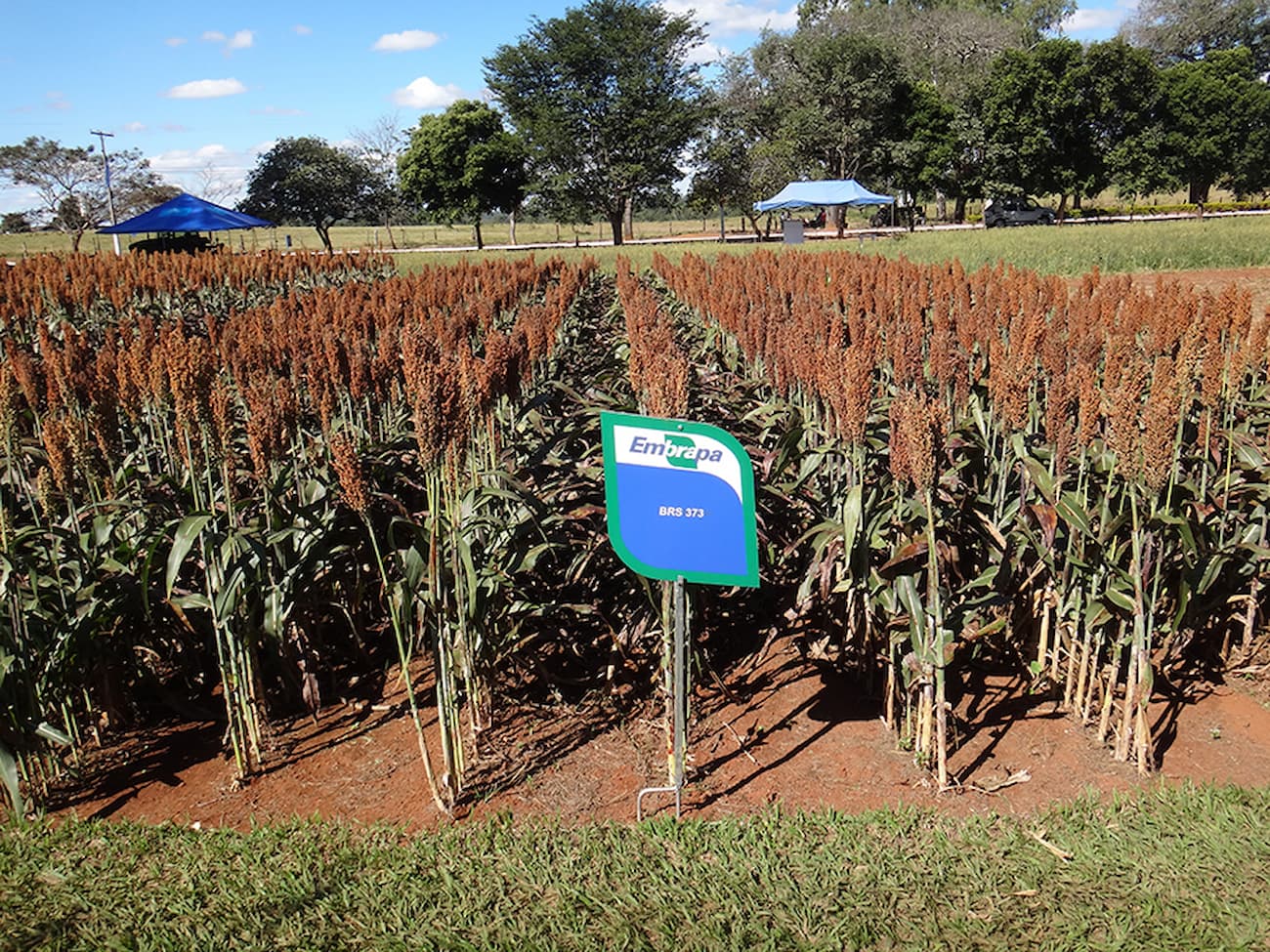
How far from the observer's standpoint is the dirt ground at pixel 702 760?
3213 mm

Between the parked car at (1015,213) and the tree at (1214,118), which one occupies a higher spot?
the tree at (1214,118)

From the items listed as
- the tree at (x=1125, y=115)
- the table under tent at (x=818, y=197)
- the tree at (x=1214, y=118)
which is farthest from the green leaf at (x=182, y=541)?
the tree at (x=1214, y=118)

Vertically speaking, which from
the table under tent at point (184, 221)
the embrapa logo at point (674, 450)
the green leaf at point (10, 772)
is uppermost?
the table under tent at point (184, 221)

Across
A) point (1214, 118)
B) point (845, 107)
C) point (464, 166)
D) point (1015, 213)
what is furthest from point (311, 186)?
point (1214, 118)

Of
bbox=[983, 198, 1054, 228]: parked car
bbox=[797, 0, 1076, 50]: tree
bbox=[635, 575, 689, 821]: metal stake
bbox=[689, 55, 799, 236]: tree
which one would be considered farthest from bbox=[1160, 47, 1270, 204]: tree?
bbox=[635, 575, 689, 821]: metal stake

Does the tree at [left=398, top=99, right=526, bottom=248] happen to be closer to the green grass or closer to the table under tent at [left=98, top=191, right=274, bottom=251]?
Result: the table under tent at [left=98, top=191, right=274, bottom=251]

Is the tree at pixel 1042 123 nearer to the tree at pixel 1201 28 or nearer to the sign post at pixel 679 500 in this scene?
the tree at pixel 1201 28

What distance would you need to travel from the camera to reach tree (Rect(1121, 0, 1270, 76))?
59.2m

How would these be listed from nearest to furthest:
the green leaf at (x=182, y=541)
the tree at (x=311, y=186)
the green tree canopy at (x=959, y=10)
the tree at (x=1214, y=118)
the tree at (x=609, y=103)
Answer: the green leaf at (x=182, y=541), the tree at (x=609, y=103), the tree at (x=1214, y=118), the tree at (x=311, y=186), the green tree canopy at (x=959, y=10)

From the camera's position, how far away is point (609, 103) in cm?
4453

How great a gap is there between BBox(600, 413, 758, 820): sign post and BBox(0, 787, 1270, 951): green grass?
74 cm

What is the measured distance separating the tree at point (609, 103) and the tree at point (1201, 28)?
35.4 meters

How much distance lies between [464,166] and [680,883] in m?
55.8

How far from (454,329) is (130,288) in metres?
10.4
